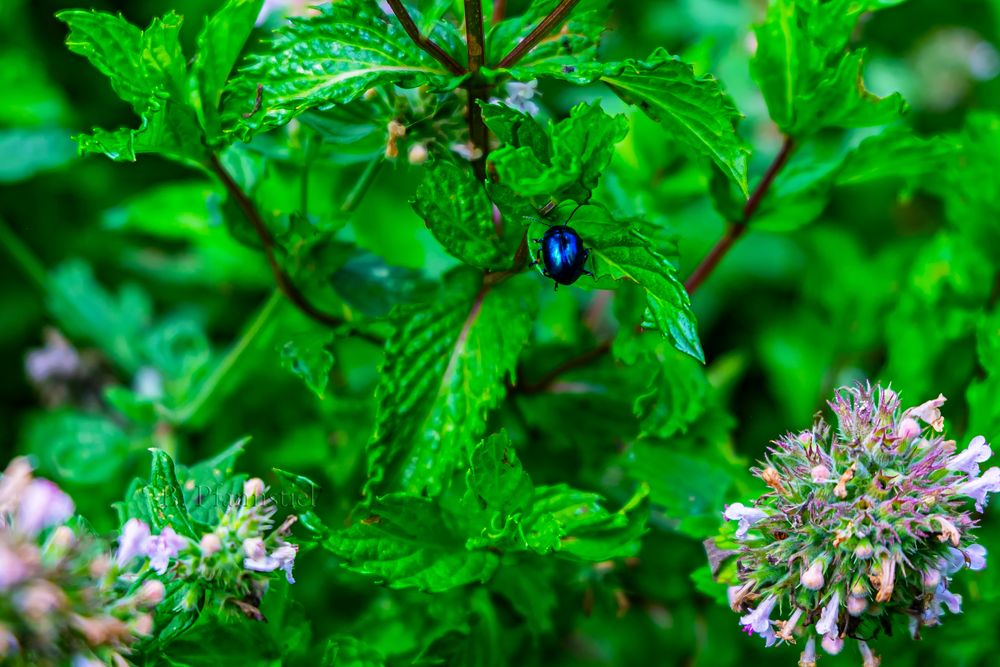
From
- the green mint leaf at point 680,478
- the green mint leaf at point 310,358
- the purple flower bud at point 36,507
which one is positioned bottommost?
the green mint leaf at point 680,478

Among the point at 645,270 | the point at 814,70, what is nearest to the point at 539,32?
the point at 645,270

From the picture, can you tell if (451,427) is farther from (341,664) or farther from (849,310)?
(849,310)

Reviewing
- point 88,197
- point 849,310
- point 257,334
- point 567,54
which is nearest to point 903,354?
point 849,310

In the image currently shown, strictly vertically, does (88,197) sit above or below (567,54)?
below

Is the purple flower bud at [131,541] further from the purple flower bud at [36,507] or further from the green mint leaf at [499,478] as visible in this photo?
the green mint leaf at [499,478]

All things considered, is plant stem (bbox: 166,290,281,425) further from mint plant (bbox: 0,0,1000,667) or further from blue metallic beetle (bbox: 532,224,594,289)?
blue metallic beetle (bbox: 532,224,594,289)

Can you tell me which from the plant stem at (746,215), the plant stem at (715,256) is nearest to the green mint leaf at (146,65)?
the plant stem at (715,256)
